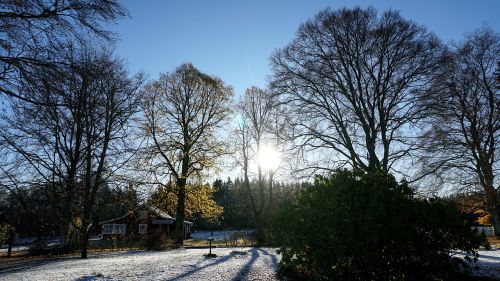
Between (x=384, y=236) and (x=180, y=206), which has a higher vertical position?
(x=180, y=206)

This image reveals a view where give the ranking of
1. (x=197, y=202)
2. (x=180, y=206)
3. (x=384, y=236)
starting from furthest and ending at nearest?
(x=197, y=202) < (x=180, y=206) < (x=384, y=236)

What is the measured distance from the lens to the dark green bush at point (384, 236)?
6.29m

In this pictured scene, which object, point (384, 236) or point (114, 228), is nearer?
point (384, 236)

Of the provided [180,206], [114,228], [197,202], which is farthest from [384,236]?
[114,228]

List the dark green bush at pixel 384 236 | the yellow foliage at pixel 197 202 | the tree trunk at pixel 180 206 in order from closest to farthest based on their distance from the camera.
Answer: the dark green bush at pixel 384 236 < the tree trunk at pixel 180 206 < the yellow foliage at pixel 197 202

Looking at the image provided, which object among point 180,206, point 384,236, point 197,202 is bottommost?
point 384,236

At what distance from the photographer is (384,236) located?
612 centimetres

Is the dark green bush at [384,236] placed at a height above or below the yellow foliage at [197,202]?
below

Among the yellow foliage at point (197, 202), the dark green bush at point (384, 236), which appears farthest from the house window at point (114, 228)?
the dark green bush at point (384, 236)

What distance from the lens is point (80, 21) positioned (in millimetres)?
6406

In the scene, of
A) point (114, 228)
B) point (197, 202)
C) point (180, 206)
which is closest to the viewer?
point (180, 206)

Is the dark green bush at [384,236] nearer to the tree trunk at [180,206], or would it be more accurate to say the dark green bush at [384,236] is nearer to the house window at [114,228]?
the tree trunk at [180,206]

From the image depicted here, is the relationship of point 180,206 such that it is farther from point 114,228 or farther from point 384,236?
point 114,228

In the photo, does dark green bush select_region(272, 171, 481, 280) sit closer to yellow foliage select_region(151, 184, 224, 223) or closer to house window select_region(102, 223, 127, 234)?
yellow foliage select_region(151, 184, 224, 223)
